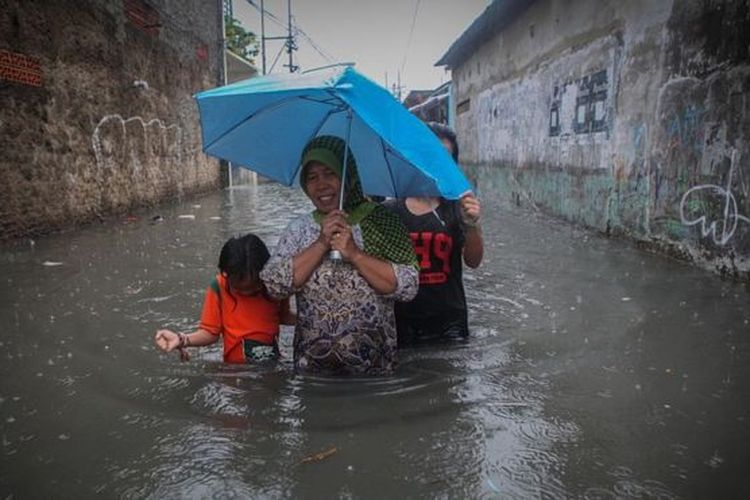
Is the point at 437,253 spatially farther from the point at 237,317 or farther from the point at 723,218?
the point at 723,218

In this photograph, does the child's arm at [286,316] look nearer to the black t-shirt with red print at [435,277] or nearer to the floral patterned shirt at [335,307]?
the floral patterned shirt at [335,307]

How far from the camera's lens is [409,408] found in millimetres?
2979

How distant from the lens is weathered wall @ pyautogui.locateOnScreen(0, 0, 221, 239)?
7.98m

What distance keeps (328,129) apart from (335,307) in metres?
0.90

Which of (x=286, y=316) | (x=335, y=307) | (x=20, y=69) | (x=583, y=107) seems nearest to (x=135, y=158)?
(x=20, y=69)

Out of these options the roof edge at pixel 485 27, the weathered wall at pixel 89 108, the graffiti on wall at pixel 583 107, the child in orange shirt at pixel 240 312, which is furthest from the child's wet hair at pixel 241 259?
the roof edge at pixel 485 27

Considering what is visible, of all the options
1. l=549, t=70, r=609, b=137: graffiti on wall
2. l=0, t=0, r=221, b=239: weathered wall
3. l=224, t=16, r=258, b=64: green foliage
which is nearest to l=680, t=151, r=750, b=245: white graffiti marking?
l=549, t=70, r=609, b=137: graffiti on wall

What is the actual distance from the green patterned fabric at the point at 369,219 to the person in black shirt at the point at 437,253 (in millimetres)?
531

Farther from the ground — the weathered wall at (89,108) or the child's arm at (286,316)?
the weathered wall at (89,108)

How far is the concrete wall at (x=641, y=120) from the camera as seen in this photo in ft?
19.1

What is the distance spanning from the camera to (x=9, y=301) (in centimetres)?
496

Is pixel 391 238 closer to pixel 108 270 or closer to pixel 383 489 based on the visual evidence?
pixel 383 489

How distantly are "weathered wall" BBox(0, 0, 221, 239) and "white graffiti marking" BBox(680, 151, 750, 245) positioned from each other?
28.4 ft

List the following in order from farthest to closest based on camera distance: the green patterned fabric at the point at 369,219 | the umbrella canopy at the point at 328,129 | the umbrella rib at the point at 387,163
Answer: the umbrella rib at the point at 387,163, the green patterned fabric at the point at 369,219, the umbrella canopy at the point at 328,129
